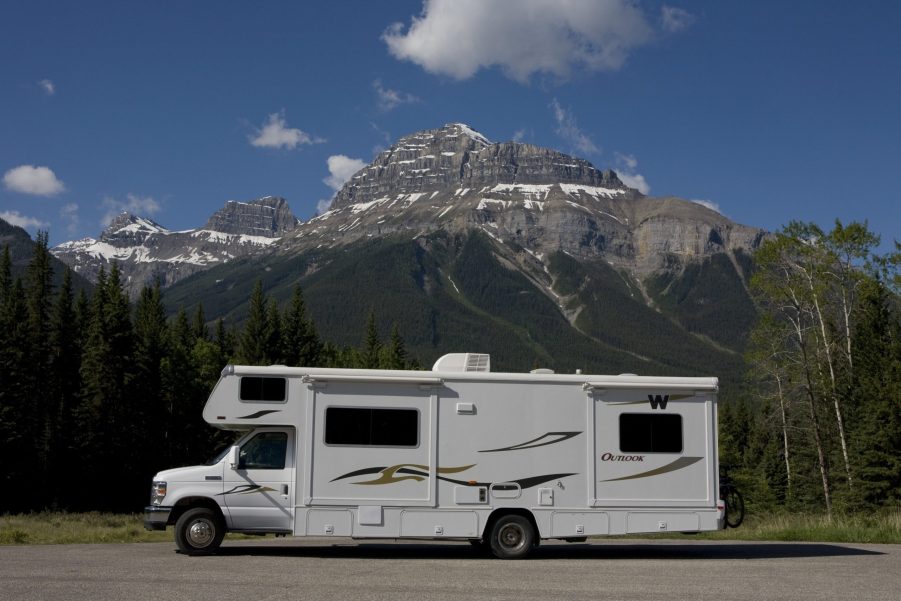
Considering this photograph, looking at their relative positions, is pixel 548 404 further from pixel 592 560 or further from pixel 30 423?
pixel 30 423

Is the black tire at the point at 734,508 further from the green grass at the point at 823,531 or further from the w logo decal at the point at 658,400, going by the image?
the green grass at the point at 823,531

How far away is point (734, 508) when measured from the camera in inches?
720

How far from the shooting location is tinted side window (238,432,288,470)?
16.9 meters

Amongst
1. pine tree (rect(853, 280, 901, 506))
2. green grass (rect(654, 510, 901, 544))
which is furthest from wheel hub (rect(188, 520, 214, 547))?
pine tree (rect(853, 280, 901, 506))

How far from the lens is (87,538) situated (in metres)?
20.8

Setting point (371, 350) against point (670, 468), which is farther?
point (371, 350)

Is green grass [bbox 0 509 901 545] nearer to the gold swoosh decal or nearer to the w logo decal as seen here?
the gold swoosh decal

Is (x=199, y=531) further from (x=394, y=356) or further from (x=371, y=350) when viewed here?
(x=371, y=350)

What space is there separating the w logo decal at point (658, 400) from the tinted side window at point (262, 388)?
680 cm

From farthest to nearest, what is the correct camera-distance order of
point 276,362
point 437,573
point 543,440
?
1. point 276,362
2. point 543,440
3. point 437,573

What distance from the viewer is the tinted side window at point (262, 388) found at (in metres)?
16.8

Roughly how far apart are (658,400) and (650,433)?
0.64 m

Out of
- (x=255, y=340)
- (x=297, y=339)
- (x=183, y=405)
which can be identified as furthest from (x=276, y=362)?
(x=297, y=339)

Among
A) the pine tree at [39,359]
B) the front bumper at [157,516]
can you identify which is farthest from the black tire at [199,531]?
the pine tree at [39,359]
